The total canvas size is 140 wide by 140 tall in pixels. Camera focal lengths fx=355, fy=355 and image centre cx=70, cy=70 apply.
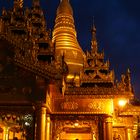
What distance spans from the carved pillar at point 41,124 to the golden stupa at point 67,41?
8973mm

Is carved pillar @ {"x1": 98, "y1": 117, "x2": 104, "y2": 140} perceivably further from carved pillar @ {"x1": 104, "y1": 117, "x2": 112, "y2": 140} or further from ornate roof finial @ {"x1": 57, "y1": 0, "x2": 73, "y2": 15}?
ornate roof finial @ {"x1": 57, "y1": 0, "x2": 73, "y2": 15}

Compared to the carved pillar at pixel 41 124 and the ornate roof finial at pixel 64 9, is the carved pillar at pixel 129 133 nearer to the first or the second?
the carved pillar at pixel 41 124

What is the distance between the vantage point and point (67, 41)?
28359 millimetres

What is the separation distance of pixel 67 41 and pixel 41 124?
14.6 m

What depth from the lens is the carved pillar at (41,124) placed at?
14430 mm

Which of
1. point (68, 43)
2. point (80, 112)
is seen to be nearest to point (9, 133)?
point (80, 112)

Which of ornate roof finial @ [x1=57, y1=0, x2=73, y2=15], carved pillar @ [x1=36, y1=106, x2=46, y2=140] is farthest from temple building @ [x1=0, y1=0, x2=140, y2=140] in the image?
ornate roof finial @ [x1=57, y1=0, x2=73, y2=15]

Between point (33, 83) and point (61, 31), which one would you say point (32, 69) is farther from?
point (61, 31)

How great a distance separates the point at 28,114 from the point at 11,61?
7.92ft

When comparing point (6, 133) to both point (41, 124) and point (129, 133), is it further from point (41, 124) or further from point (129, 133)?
point (129, 133)

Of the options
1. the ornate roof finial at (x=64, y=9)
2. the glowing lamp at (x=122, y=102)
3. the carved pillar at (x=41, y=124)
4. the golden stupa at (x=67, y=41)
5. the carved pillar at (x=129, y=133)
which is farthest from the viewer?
the ornate roof finial at (x=64, y=9)

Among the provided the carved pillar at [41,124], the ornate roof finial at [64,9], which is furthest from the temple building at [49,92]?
the ornate roof finial at [64,9]

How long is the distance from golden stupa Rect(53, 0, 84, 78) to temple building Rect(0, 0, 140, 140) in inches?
75.0

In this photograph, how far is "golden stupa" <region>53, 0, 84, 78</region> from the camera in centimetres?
2536
